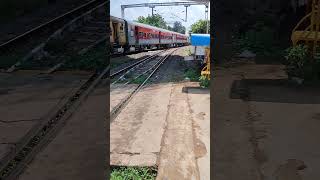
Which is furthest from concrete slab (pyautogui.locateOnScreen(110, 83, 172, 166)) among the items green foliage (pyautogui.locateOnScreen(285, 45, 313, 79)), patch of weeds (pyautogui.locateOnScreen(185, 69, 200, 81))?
patch of weeds (pyautogui.locateOnScreen(185, 69, 200, 81))

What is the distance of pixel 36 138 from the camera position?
7.25m

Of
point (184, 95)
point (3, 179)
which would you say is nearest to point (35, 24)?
point (184, 95)

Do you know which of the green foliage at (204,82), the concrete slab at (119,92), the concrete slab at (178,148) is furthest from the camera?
the green foliage at (204,82)

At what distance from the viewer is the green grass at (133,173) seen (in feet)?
18.9

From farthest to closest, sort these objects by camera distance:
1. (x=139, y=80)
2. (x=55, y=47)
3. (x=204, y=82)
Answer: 1. (x=139, y=80)
2. (x=55, y=47)
3. (x=204, y=82)

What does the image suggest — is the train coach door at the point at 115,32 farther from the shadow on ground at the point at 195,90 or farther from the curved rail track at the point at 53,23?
the shadow on ground at the point at 195,90

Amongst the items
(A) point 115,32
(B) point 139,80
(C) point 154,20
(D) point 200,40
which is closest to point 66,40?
(B) point 139,80

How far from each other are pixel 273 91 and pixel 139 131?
3.36 metres

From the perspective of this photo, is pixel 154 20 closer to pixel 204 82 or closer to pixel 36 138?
A: pixel 204 82

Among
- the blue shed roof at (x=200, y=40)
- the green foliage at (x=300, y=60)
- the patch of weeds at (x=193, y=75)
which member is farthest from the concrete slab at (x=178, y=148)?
the patch of weeds at (x=193, y=75)

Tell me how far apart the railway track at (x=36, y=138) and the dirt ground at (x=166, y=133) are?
102cm

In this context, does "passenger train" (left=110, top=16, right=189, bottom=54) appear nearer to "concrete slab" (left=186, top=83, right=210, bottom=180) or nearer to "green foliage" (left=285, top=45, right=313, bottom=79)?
"concrete slab" (left=186, top=83, right=210, bottom=180)

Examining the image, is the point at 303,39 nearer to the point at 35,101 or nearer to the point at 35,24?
the point at 35,101

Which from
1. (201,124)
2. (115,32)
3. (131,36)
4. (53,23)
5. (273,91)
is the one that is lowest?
(201,124)
